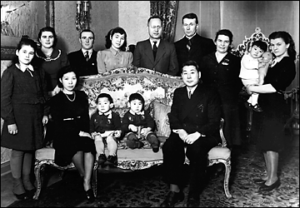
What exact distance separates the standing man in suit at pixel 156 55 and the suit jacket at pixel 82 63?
327 millimetres

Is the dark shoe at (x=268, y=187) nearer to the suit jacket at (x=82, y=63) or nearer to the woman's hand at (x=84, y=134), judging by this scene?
the woman's hand at (x=84, y=134)

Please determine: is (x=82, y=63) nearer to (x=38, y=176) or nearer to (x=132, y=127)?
(x=132, y=127)

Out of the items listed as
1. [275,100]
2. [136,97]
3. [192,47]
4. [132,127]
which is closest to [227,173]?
[275,100]

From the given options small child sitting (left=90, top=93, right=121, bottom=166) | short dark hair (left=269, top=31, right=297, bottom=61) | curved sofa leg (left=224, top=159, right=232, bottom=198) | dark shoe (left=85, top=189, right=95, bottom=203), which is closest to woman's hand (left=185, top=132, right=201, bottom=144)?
→ curved sofa leg (left=224, top=159, right=232, bottom=198)

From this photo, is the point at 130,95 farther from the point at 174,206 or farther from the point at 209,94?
the point at 174,206

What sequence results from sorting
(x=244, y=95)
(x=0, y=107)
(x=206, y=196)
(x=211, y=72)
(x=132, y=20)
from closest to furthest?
(x=0, y=107) → (x=206, y=196) → (x=211, y=72) → (x=244, y=95) → (x=132, y=20)

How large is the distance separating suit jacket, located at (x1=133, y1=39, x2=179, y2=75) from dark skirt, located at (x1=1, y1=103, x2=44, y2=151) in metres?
0.90

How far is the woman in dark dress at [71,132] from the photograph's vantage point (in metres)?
2.31

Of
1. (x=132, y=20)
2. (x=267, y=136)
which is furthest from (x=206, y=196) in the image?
(x=132, y=20)

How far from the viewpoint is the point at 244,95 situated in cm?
371

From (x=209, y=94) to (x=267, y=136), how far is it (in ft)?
1.58

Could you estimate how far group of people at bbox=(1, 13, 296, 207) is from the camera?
2234mm

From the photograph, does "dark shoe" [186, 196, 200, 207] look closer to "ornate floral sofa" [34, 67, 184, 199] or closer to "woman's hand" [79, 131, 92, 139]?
"ornate floral sofa" [34, 67, 184, 199]

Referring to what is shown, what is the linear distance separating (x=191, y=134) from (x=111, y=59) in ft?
3.01
